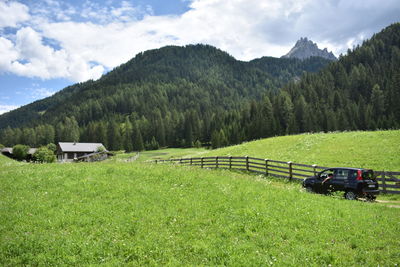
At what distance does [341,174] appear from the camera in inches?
705

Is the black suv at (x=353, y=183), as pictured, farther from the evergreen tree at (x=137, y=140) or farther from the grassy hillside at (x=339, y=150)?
the evergreen tree at (x=137, y=140)

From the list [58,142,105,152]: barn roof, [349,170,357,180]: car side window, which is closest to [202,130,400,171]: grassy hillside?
[349,170,357,180]: car side window

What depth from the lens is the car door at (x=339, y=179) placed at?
17641 millimetres

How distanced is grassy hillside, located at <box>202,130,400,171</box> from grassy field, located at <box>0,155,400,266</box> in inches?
641

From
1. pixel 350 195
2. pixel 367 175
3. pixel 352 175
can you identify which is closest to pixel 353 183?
pixel 352 175

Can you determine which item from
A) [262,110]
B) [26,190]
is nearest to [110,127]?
[262,110]

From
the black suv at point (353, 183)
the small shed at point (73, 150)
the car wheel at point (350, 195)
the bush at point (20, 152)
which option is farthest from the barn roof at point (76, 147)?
the car wheel at point (350, 195)

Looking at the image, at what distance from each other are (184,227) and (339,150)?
30.9 meters

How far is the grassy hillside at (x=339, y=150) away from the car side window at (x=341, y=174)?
→ 10523mm

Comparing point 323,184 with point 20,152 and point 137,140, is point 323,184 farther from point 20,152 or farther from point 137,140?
point 137,140

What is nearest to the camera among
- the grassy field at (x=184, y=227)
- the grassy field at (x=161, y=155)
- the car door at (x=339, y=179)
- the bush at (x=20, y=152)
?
the grassy field at (x=184, y=227)

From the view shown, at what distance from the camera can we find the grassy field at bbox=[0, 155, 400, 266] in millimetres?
8344

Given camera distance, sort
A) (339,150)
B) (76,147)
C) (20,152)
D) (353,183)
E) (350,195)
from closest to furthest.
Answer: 1. (353,183)
2. (350,195)
3. (339,150)
4. (76,147)
5. (20,152)

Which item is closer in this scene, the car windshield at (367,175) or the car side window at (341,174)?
the car windshield at (367,175)
